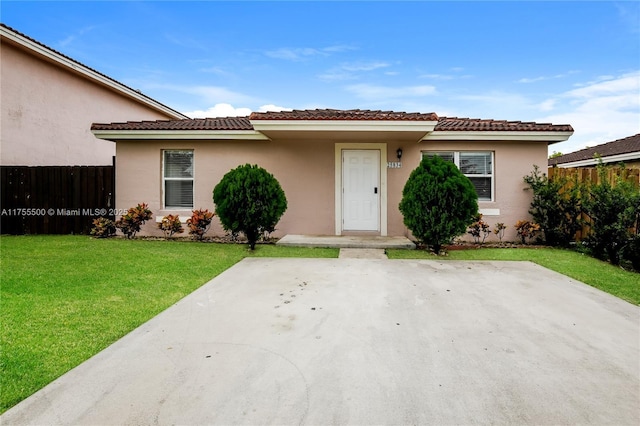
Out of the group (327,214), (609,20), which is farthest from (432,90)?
(327,214)

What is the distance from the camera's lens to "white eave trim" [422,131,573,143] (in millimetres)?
8719

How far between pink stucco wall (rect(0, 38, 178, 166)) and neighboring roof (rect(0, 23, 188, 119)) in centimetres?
32

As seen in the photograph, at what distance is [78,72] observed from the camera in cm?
1207

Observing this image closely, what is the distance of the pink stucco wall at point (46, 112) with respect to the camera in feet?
33.0

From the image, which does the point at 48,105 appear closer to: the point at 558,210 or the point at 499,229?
the point at 499,229

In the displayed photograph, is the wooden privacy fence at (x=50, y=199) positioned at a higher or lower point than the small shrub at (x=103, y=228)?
higher

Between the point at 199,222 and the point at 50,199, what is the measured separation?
503cm

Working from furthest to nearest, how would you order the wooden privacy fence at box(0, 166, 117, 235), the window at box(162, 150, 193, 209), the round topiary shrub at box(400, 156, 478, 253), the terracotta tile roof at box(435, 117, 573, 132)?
the wooden privacy fence at box(0, 166, 117, 235), the window at box(162, 150, 193, 209), the terracotta tile roof at box(435, 117, 573, 132), the round topiary shrub at box(400, 156, 478, 253)

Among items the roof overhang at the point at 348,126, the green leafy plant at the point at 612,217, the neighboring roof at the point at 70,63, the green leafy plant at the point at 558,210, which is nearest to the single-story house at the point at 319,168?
the green leafy plant at the point at 558,210

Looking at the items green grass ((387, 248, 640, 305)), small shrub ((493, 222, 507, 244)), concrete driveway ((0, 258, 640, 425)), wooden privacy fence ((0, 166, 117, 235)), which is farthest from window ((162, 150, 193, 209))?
small shrub ((493, 222, 507, 244))

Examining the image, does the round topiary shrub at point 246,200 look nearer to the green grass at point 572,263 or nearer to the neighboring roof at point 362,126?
the neighboring roof at point 362,126

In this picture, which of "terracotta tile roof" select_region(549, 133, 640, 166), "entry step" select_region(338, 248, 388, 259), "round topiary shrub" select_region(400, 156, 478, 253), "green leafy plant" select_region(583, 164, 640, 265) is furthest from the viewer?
"terracotta tile roof" select_region(549, 133, 640, 166)

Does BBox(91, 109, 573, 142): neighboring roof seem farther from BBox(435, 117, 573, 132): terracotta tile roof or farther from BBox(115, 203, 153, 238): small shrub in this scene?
BBox(115, 203, 153, 238): small shrub

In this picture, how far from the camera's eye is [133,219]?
352 inches
